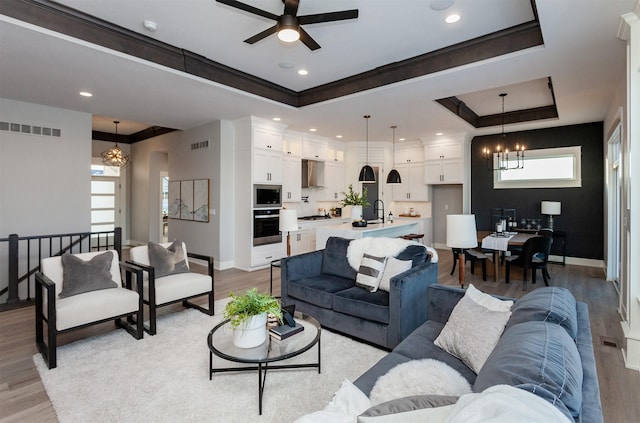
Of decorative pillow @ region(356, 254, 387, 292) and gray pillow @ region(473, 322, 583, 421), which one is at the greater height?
gray pillow @ region(473, 322, 583, 421)

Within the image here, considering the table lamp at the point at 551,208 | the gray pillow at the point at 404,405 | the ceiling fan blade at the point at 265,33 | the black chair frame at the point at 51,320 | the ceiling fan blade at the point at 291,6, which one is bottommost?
the black chair frame at the point at 51,320

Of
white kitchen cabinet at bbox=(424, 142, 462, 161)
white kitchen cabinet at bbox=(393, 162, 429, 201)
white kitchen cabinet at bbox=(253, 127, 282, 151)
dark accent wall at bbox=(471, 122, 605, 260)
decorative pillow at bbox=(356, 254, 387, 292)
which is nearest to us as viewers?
decorative pillow at bbox=(356, 254, 387, 292)

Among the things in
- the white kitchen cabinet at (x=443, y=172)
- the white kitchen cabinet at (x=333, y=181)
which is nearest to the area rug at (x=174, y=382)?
the white kitchen cabinet at (x=333, y=181)

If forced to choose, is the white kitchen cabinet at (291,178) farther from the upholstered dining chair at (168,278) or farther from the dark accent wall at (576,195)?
the dark accent wall at (576,195)

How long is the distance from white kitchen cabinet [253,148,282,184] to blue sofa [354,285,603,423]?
4647mm

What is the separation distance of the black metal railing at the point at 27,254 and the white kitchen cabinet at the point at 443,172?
6787 mm

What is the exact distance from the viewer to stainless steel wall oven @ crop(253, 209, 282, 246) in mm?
6266

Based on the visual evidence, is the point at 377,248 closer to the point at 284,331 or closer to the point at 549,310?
the point at 284,331

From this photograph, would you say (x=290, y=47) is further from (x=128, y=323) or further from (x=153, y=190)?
(x=153, y=190)

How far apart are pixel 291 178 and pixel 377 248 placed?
4.00m

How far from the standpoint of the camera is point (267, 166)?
21.0 ft

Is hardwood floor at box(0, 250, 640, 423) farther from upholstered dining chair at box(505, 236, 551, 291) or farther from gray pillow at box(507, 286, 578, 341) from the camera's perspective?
gray pillow at box(507, 286, 578, 341)

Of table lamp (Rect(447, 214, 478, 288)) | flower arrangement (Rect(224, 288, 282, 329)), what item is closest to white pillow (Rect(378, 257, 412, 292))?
table lamp (Rect(447, 214, 478, 288))

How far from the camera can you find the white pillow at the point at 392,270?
3.16m
